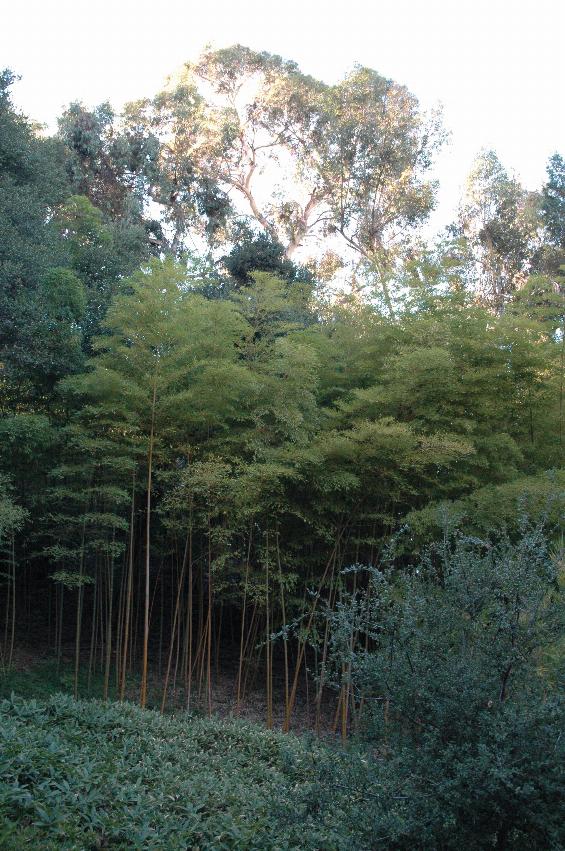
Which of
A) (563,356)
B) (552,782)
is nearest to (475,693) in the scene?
(552,782)

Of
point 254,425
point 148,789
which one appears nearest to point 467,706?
point 148,789

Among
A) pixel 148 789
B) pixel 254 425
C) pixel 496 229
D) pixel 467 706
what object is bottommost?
pixel 148 789

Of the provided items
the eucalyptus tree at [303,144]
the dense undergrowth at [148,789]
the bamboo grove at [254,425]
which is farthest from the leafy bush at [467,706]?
the eucalyptus tree at [303,144]

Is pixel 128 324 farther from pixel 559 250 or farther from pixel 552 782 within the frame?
pixel 559 250

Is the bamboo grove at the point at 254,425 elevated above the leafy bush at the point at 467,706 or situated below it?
above

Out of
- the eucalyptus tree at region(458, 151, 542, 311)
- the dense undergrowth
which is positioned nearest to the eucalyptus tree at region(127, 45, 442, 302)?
the eucalyptus tree at region(458, 151, 542, 311)

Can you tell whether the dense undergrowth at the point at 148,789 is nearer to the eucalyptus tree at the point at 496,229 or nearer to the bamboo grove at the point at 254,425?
the bamboo grove at the point at 254,425

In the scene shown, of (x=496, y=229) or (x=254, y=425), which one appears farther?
(x=496, y=229)

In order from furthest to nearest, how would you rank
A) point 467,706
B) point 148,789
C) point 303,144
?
point 303,144 → point 148,789 → point 467,706

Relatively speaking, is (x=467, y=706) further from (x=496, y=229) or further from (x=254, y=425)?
(x=496, y=229)

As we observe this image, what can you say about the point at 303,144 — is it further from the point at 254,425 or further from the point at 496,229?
the point at 254,425

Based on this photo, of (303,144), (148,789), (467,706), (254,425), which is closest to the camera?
(467,706)

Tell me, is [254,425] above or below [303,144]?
below

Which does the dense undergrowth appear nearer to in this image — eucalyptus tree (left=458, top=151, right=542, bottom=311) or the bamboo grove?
the bamboo grove
